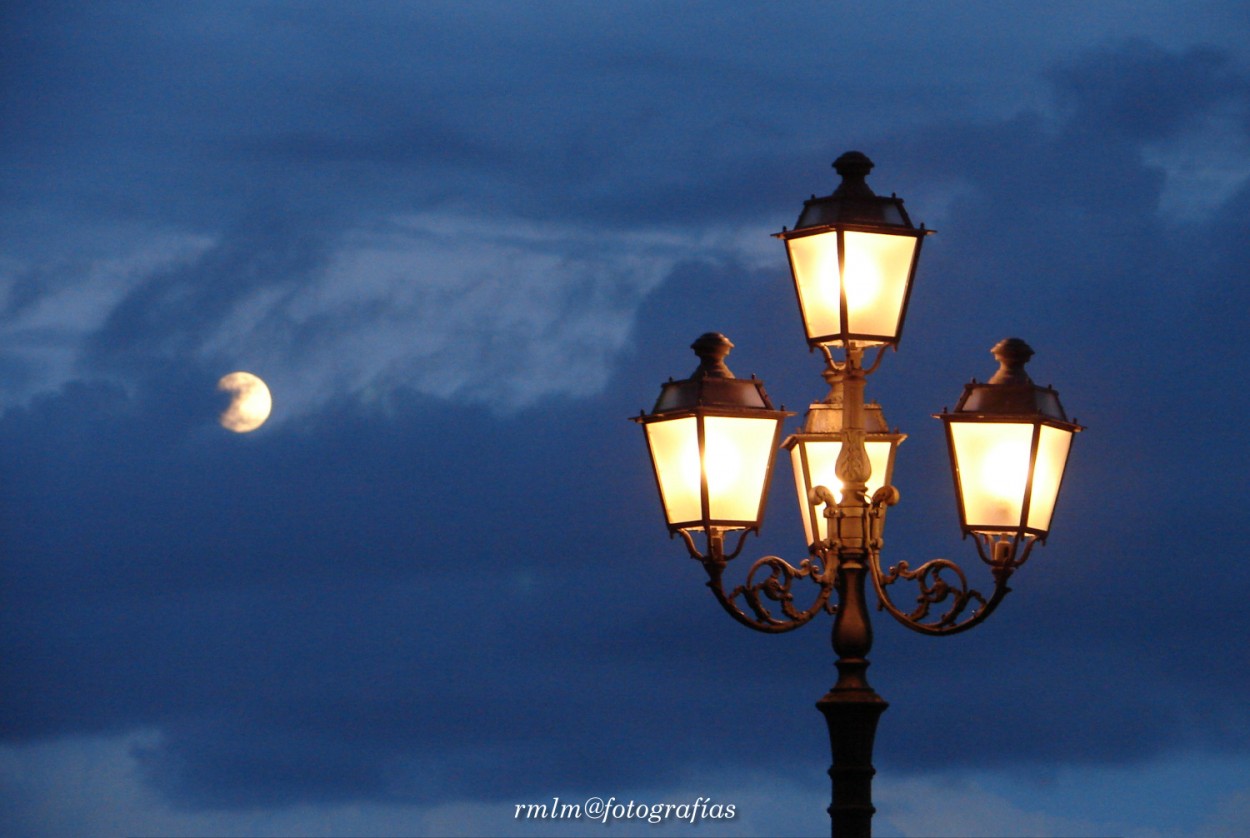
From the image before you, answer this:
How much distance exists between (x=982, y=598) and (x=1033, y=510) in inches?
20.9

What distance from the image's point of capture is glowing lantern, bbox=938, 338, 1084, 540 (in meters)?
13.0

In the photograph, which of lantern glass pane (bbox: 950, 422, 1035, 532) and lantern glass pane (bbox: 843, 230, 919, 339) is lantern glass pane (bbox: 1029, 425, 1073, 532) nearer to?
lantern glass pane (bbox: 950, 422, 1035, 532)

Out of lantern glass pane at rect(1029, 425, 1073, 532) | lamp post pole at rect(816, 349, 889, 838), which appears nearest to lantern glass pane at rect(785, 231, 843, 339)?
lamp post pole at rect(816, 349, 889, 838)

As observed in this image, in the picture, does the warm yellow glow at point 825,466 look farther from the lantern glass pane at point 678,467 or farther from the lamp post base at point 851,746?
the lamp post base at point 851,746

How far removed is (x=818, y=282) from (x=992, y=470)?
1331 millimetres

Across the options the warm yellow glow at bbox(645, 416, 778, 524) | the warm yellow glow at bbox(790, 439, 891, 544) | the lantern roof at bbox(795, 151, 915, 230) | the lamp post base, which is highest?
the lantern roof at bbox(795, 151, 915, 230)

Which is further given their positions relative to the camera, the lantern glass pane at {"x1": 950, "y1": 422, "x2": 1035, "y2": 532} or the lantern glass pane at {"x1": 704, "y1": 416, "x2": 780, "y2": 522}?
the lantern glass pane at {"x1": 704, "y1": 416, "x2": 780, "y2": 522}

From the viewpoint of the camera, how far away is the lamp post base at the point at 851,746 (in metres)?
12.6

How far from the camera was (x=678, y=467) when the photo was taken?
13.2 meters

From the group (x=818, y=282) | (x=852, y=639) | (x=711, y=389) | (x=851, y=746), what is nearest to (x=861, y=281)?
(x=818, y=282)

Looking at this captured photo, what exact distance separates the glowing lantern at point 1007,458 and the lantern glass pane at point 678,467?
1.33 m

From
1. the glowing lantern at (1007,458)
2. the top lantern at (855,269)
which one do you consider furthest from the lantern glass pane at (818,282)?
the glowing lantern at (1007,458)

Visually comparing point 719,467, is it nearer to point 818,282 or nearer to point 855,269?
point 818,282

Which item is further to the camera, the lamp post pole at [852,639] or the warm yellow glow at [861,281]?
the warm yellow glow at [861,281]
